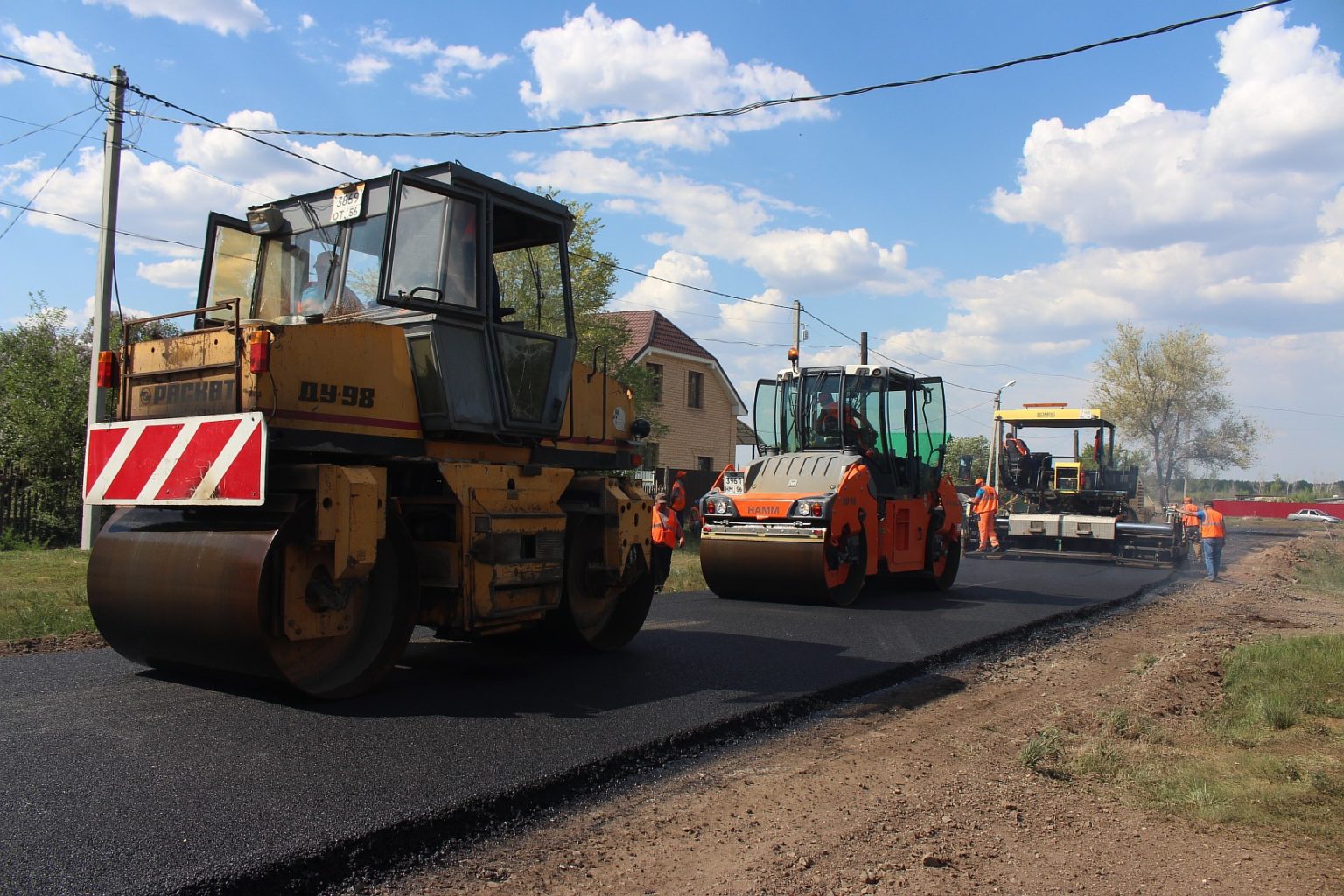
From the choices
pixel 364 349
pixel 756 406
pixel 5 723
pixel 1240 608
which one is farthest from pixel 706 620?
pixel 1240 608

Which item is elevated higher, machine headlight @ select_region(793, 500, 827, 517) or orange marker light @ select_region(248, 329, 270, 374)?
orange marker light @ select_region(248, 329, 270, 374)

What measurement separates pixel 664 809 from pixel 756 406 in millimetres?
8323

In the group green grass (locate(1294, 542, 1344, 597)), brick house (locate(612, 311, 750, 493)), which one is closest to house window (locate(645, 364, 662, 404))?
brick house (locate(612, 311, 750, 493))

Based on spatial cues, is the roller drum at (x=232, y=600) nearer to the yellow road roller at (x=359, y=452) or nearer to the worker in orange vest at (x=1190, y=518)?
the yellow road roller at (x=359, y=452)

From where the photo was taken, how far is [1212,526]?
1645 centimetres

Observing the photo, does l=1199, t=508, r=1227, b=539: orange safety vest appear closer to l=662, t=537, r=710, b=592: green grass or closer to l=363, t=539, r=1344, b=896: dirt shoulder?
l=662, t=537, r=710, b=592: green grass

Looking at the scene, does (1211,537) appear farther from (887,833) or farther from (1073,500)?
(887,833)

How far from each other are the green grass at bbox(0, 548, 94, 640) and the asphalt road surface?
1371 mm

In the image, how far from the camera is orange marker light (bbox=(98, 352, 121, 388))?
5.47 m

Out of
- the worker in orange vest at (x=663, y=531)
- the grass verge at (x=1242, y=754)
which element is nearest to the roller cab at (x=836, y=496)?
the worker in orange vest at (x=663, y=531)

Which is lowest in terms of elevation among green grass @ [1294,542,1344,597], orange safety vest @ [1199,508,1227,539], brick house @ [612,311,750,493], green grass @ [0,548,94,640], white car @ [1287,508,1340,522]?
green grass @ [1294,542,1344,597]

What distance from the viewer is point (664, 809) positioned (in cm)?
416

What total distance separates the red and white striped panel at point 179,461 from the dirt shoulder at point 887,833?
215 centimetres

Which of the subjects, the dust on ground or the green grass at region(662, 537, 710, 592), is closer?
the dust on ground
